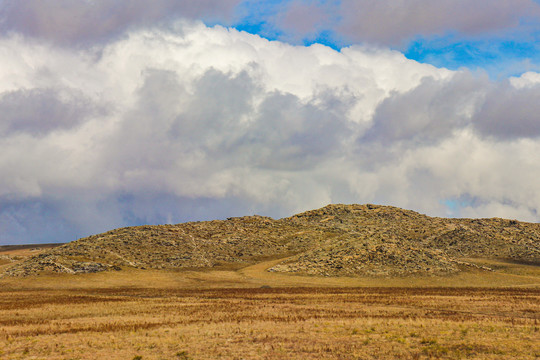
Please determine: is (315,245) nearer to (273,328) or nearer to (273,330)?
(273,328)

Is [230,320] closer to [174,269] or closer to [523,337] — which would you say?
[523,337]

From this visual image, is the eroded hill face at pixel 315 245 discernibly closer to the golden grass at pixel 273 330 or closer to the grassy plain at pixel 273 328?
the grassy plain at pixel 273 328

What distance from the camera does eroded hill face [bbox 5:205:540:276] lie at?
11319 cm

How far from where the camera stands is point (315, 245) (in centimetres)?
14825

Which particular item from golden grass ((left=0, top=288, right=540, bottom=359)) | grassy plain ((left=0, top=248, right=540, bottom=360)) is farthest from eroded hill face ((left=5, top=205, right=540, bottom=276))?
golden grass ((left=0, top=288, right=540, bottom=359))

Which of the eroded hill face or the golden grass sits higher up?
the eroded hill face

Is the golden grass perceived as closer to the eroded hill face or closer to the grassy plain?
the grassy plain

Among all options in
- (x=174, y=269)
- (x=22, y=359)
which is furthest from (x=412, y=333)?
(x=174, y=269)

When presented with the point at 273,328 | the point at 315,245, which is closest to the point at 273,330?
the point at 273,328

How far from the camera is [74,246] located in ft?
433

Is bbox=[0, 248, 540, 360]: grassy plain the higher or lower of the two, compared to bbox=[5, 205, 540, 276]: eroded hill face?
lower

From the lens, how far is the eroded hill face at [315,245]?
371 ft

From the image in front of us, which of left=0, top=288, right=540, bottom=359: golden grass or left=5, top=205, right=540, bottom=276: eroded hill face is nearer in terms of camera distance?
left=0, top=288, right=540, bottom=359: golden grass

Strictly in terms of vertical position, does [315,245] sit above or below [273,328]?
above
